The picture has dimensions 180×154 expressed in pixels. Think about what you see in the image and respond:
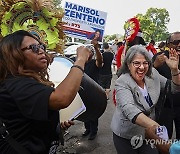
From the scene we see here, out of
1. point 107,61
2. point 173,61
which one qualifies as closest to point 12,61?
point 173,61

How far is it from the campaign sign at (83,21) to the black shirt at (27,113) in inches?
125

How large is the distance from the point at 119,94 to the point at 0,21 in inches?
54.3

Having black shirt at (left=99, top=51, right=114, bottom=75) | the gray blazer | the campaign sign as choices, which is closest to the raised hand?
the gray blazer

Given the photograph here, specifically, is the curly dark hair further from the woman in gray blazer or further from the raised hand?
the raised hand

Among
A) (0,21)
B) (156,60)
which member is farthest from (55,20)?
(156,60)

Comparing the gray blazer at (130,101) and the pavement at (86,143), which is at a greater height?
the gray blazer at (130,101)

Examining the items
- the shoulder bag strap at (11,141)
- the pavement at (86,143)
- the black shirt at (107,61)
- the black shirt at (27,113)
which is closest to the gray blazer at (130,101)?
the black shirt at (27,113)

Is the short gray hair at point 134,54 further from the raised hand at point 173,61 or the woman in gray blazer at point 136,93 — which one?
the raised hand at point 173,61

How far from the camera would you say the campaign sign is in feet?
15.4

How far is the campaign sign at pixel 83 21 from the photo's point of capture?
15.4 ft

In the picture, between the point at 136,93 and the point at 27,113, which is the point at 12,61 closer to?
the point at 27,113

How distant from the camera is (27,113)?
1.48 m

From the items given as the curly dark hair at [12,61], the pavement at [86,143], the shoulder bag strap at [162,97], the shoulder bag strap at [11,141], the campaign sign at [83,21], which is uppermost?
the campaign sign at [83,21]

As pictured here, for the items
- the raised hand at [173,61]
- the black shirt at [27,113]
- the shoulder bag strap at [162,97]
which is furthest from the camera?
the shoulder bag strap at [162,97]
